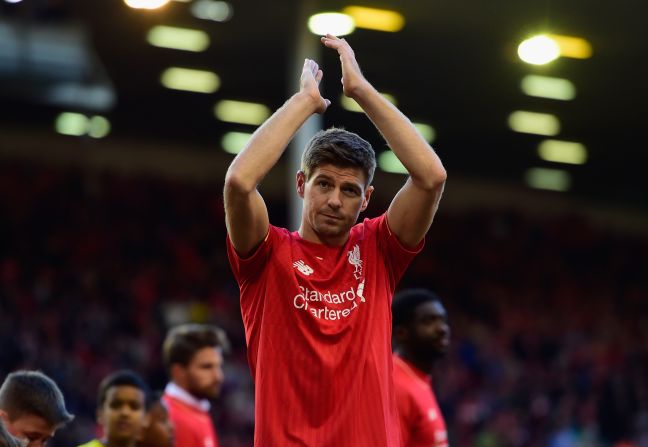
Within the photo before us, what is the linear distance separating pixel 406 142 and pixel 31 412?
1869 millimetres

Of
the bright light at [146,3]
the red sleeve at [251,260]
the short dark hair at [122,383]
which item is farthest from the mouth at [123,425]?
the bright light at [146,3]

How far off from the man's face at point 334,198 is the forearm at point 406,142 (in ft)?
0.56

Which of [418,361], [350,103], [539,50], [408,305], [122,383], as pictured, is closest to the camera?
[122,383]

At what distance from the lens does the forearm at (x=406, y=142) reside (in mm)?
4355

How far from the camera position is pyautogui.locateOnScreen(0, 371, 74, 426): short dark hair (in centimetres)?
501

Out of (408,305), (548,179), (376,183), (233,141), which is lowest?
(408,305)

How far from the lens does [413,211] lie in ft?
14.6

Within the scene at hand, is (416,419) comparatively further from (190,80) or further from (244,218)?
(190,80)

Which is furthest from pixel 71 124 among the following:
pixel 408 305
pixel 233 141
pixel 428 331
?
pixel 428 331

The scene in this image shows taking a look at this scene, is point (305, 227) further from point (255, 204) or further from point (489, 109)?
point (489, 109)

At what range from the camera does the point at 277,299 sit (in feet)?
14.3

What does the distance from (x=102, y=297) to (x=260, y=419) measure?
16096mm

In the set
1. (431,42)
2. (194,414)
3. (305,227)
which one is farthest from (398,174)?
(305,227)

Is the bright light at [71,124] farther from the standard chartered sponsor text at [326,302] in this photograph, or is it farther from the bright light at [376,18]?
the standard chartered sponsor text at [326,302]
